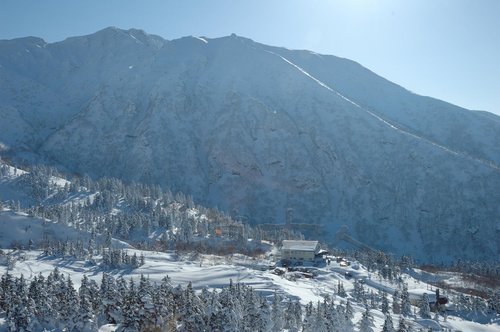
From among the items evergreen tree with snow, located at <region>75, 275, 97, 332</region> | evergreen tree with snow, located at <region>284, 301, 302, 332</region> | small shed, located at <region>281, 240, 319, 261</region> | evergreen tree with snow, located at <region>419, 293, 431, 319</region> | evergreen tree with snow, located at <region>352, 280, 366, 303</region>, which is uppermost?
evergreen tree with snow, located at <region>75, 275, 97, 332</region>

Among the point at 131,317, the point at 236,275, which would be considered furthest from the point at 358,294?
the point at 131,317

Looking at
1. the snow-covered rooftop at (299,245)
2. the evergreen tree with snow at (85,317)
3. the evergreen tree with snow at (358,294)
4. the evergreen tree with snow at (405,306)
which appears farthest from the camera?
the snow-covered rooftop at (299,245)

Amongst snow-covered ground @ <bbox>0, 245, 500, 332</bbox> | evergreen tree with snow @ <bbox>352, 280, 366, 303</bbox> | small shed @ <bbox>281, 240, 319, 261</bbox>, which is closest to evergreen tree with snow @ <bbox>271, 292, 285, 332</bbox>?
snow-covered ground @ <bbox>0, 245, 500, 332</bbox>

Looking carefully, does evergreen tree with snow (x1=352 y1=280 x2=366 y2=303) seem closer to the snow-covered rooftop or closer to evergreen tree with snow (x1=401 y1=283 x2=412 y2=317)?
evergreen tree with snow (x1=401 y1=283 x2=412 y2=317)

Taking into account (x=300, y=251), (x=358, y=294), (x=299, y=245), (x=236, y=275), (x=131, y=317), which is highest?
(x=131, y=317)

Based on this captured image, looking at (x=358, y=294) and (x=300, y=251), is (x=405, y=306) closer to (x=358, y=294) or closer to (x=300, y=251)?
(x=358, y=294)

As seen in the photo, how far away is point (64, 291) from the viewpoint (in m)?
78.2

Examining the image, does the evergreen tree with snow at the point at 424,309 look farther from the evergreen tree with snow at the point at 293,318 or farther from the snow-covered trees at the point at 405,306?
the evergreen tree with snow at the point at 293,318

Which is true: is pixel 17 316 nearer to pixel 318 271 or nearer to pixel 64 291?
pixel 64 291

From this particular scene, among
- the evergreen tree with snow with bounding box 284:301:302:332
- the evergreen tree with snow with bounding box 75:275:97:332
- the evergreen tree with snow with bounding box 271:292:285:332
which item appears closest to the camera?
the evergreen tree with snow with bounding box 75:275:97:332

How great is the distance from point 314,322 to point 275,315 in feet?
20.3

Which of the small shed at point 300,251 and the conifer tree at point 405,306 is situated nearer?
the conifer tree at point 405,306

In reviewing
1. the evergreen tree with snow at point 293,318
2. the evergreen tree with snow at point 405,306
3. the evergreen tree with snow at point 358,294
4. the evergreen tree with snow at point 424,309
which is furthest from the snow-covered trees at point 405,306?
the evergreen tree with snow at point 293,318

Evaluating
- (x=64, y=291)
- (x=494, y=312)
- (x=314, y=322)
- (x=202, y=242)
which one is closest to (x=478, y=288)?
(x=494, y=312)
